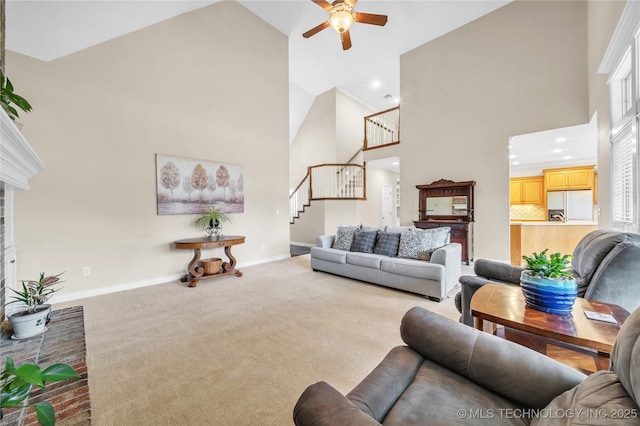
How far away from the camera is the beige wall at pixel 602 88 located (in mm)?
2750

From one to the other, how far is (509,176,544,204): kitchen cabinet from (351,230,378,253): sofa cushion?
456 centimetres

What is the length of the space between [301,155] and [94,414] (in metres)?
7.83

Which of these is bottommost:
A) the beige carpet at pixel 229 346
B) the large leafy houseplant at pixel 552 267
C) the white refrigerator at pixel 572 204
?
the beige carpet at pixel 229 346

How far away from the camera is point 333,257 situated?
13.6 feet

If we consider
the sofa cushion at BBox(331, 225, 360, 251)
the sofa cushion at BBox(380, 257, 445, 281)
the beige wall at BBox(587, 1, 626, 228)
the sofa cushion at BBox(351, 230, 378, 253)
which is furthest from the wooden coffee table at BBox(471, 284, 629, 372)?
the sofa cushion at BBox(331, 225, 360, 251)

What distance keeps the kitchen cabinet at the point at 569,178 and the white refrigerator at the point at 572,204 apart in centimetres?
13

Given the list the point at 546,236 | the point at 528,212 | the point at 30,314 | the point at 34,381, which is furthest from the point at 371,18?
the point at 528,212

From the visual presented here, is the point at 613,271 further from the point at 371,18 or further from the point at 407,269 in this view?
the point at 371,18

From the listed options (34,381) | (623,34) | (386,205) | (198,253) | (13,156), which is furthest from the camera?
(386,205)

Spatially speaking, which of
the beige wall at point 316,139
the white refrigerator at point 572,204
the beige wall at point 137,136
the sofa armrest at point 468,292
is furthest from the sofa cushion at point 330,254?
the white refrigerator at point 572,204

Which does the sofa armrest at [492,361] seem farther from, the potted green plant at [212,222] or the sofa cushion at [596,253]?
the potted green plant at [212,222]

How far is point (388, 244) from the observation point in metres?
3.94

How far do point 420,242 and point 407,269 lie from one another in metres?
0.54

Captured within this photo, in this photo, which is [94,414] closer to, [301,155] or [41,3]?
[41,3]
